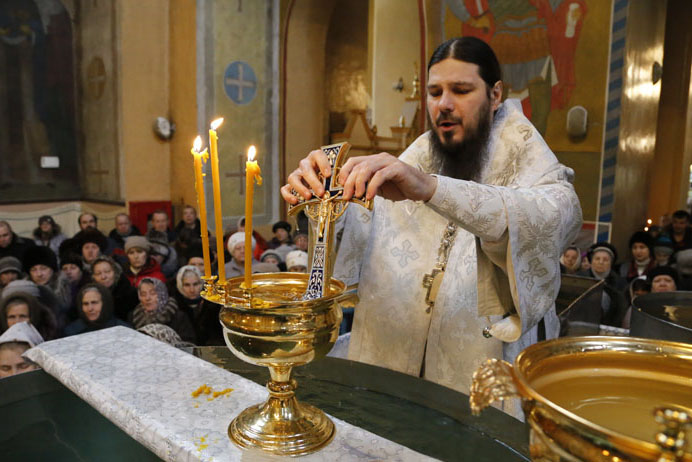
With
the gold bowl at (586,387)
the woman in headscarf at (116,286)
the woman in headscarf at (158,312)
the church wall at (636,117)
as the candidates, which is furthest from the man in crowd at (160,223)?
the gold bowl at (586,387)

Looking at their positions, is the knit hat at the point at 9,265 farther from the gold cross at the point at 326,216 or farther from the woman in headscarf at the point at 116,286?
the gold cross at the point at 326,216

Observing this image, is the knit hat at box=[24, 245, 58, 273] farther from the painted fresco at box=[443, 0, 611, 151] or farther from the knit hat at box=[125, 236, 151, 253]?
the painted fresco at box=[443, 0, 611, 151]

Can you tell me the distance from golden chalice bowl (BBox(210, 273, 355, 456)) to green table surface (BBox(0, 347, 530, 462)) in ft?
0.83

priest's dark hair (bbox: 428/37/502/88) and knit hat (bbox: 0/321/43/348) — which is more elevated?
priest's dark hair (bbox: 428/37/502/88)

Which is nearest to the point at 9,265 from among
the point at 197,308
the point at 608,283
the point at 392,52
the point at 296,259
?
the point at 197,308

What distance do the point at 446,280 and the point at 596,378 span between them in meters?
1.34

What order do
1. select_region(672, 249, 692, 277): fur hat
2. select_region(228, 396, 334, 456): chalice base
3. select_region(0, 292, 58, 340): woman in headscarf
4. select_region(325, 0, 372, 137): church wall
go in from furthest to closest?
1. select_region(325, 0, 372, 137): church wall
2. select_region(672, 249, 692, 277): fur hat
3. select_region(0, 292, 58, 340): woman in headscarf
4. select_region(228, 396, 334, 456): chalice base

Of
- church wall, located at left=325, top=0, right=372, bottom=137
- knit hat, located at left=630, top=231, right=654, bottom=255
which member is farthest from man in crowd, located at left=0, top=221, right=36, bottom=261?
church wall, located at left=325, top=0, right=372, bottom=137

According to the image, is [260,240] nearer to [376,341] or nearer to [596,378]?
[376,341]

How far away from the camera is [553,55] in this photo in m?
7.02

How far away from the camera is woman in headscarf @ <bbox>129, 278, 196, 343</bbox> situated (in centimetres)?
402

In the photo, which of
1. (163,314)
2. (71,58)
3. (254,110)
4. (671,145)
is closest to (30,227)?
(71,58)

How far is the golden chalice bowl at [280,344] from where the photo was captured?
1.05 m

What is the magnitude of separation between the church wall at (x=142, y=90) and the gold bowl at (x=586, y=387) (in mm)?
9085
